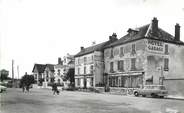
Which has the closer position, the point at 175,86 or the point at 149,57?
the point at 175,86

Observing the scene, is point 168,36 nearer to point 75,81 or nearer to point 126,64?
point 126,64

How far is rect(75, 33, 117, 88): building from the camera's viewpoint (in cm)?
4356

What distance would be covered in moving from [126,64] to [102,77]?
815 centimetres

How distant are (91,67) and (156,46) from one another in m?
15.1

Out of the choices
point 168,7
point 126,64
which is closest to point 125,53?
point 126,64

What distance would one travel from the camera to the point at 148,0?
10.9m

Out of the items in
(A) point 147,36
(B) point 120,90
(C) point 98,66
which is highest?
(A) point 147,36

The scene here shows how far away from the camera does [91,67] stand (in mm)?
45625

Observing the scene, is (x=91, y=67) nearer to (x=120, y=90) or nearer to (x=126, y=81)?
(x=126, y=81)

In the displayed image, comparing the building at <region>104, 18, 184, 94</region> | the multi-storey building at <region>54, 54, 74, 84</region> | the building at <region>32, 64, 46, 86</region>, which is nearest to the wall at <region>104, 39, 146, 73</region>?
the building at <region>104, 18, 184, 94</region>

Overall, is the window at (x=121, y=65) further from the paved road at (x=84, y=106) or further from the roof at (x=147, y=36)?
the paved road at (x=84, y=106)

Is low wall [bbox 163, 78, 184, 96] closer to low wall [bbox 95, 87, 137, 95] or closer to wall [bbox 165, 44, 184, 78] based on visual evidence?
wall [bbox 165, 44, 184, 78]

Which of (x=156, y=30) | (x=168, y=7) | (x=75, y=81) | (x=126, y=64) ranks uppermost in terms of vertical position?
(x=156, y=30)

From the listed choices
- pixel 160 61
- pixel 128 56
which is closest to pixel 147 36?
pixel 160 61
